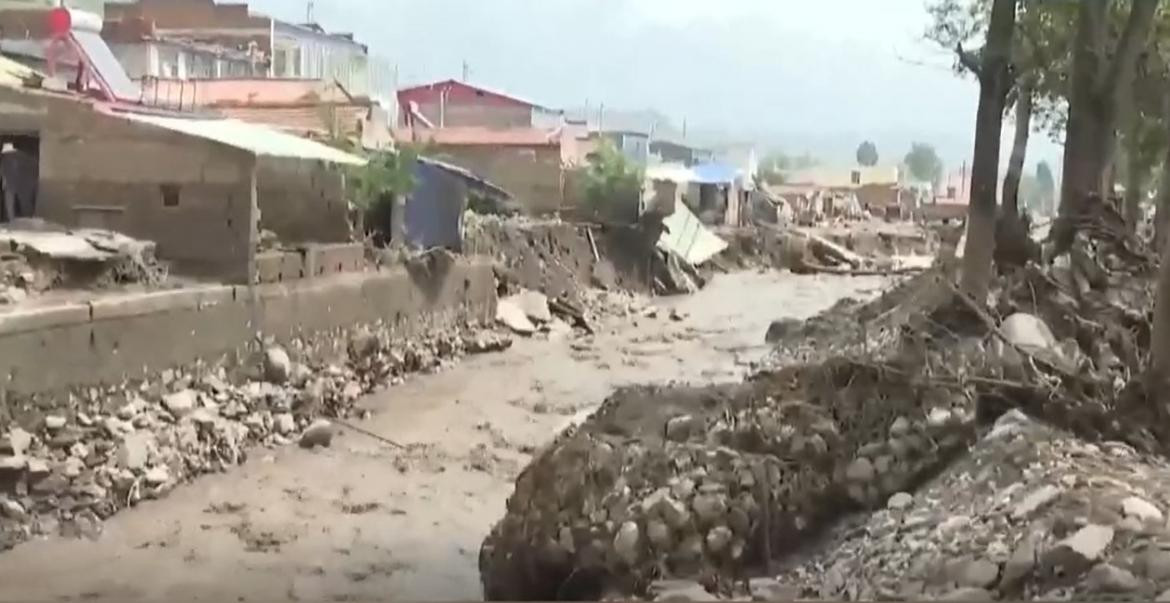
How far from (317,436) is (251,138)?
6.75ft

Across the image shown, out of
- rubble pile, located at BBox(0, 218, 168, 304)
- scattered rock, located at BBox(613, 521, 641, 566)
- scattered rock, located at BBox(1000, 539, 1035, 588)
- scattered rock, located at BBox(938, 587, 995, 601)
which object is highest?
rubble pile, located at BBox(0, 218, 168, 304)

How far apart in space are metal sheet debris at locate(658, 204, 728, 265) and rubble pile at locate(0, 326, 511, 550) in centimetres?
805

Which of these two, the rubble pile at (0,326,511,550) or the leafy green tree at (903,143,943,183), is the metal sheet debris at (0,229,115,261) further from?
the leafy green tree at (903,143,943,183)

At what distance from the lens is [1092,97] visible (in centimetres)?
759

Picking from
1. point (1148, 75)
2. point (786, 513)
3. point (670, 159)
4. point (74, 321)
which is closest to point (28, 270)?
point (74, 321)

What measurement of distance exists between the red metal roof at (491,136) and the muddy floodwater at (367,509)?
516 centimetres

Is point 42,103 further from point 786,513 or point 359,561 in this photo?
point 786,513

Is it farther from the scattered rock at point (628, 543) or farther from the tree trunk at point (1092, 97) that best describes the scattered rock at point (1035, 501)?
the tree trunk at point (1092, 97)

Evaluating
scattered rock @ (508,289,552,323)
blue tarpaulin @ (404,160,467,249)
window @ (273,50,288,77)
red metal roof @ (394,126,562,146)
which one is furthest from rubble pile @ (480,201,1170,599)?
red metal roof @ (394,126,562,146)

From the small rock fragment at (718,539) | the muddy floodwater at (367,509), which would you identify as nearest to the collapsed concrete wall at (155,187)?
the muddy floodwater at (367,509)

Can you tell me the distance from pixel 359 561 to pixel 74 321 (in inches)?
73.3

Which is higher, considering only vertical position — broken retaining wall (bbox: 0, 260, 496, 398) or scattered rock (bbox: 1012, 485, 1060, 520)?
scattered rock (bbox: 1012, 485, 1060, 520)

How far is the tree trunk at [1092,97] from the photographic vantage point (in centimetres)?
735

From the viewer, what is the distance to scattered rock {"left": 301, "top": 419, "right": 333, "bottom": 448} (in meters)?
7.31
